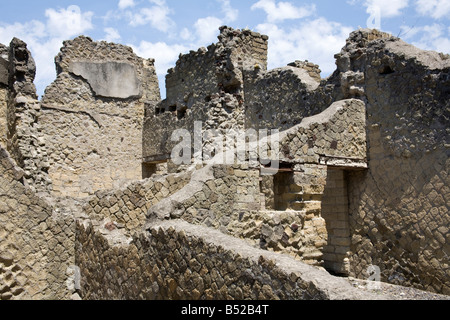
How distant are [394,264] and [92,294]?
4.05m

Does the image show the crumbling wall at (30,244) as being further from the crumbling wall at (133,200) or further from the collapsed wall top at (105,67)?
the collapsed wall top at (105,67)

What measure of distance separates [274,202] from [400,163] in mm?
1841

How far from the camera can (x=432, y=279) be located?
6.27 metres

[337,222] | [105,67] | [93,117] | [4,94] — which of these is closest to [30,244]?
[337,222]

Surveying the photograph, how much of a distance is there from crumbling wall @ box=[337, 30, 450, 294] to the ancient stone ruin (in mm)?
18

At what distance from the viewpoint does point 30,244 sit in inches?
232

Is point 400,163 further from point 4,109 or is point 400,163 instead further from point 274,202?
point 4,109

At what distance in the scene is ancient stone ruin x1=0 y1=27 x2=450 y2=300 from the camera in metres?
4.35

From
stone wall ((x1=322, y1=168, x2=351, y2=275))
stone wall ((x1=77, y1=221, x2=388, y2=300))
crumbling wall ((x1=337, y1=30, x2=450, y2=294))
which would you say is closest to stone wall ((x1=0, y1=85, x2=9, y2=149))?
stone wall ((x1=77, y1=221, x2=388, y2=300))

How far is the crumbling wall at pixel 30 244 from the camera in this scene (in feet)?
18.7

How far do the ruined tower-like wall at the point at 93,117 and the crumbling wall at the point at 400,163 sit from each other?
6504mm
